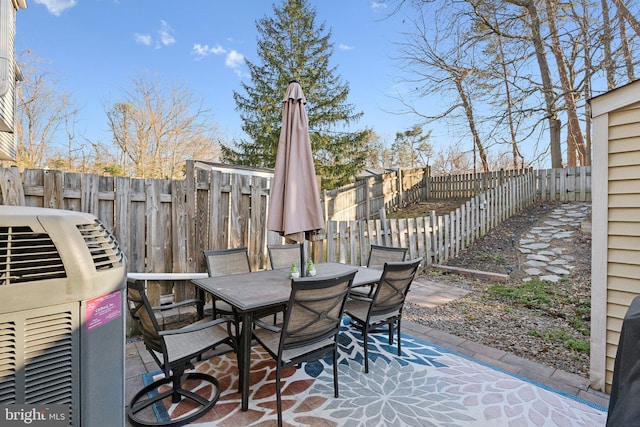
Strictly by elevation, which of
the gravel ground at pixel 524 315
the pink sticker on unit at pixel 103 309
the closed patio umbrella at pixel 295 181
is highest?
the closed patio umbrella at pixel 295 181

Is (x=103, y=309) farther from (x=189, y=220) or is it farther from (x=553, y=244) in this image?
(x=553, y=244)

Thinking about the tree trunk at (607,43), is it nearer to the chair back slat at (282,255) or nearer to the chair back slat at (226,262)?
the chair back slat at (282,255)

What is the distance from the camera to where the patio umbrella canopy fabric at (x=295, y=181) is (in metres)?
3.00

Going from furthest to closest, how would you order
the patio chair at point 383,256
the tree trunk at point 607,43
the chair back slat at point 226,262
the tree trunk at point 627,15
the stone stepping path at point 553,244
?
the tree trunk at point 607,43
the tree trunk at point 627,15
the stone stepping path at point 553,244
the patio chair at point 383,256
the chair back slat at point 226,262

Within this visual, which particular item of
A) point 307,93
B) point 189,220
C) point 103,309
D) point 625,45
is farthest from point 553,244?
point 307,93

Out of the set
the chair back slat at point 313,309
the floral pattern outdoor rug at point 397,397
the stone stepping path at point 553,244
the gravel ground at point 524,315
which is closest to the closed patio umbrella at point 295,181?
the chair back slat at point 313,309

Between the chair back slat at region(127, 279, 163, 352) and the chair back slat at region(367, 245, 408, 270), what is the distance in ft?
8.14

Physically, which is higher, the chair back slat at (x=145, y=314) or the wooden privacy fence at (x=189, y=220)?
the wooden privacy fence at (x=189, y=220)

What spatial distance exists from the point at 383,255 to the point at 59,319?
3.27 metres

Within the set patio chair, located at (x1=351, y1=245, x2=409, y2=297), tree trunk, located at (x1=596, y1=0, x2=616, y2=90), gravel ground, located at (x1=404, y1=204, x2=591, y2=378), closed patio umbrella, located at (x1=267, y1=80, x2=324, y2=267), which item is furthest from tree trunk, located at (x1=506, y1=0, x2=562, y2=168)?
closed patio umbrella, located at (x1=267, y1=80, x2=324, y2=267)

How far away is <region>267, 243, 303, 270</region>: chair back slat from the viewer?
387cm

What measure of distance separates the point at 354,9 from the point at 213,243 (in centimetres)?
895

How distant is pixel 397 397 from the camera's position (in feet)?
7.86

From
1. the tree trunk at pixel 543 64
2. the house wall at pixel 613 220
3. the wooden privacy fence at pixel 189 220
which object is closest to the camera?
the house wall at pixel 613 220
